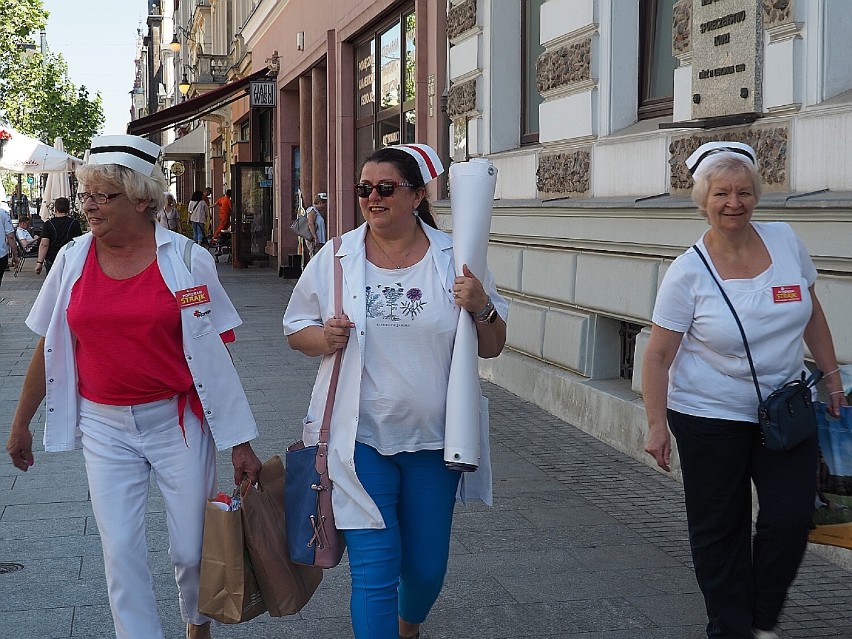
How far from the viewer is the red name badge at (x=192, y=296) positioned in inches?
149

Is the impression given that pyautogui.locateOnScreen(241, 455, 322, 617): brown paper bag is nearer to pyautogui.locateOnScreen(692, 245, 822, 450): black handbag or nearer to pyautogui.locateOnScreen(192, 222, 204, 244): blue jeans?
pyautogui.locateOnScreen(692, 245, 822, 450): black handbag

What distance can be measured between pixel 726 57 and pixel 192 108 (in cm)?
2130

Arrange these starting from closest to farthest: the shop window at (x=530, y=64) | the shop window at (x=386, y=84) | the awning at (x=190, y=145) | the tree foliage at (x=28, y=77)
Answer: the shop window at (x=530, y=64), the shop window at (x=386, y=84), the tree foliage at (x=28, y=77), the awning at (x=190, y=145)

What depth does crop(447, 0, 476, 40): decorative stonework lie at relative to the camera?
Answer: 11.1 m

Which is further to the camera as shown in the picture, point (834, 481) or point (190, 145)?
point (190, 145)

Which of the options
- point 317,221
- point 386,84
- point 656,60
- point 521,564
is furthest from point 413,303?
point 317,221

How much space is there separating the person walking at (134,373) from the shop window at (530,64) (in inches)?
273

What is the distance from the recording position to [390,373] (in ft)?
12.2

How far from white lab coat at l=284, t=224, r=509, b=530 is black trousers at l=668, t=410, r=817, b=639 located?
0.86m

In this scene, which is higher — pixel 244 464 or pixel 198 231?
pixel 198 231

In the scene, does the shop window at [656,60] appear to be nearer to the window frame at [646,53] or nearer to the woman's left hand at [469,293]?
the window frame at [646,53]

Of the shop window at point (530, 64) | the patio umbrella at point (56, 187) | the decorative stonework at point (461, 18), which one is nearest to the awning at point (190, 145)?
the patio umbrella at point (56, 187)

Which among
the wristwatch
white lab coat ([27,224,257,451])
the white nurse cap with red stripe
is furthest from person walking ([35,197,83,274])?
the wristwatch

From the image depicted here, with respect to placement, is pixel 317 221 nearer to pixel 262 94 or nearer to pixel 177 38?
pixel 262 94
